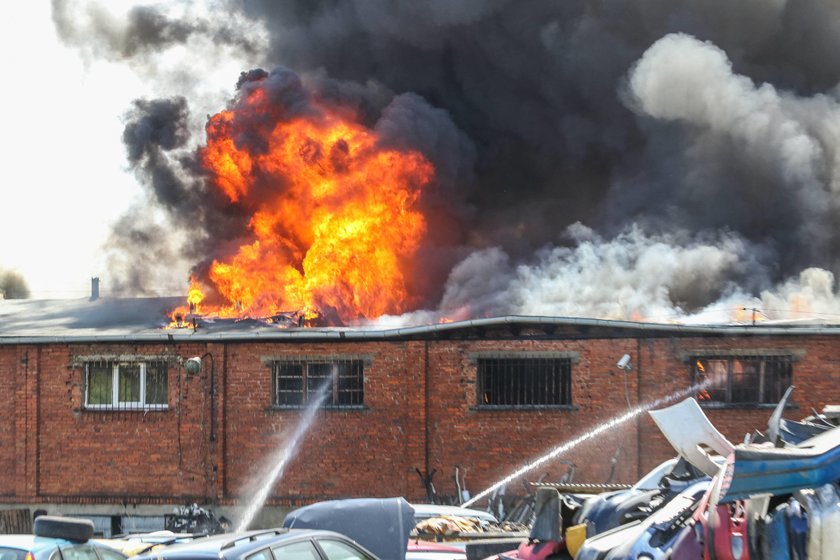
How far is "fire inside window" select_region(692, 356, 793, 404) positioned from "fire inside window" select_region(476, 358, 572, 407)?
2.16m

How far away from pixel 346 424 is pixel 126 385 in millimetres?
4046

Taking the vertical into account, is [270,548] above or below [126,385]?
below

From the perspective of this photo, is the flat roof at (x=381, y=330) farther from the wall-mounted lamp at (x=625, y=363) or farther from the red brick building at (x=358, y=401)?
the wall-mounted lamp at (x=625, y=363)

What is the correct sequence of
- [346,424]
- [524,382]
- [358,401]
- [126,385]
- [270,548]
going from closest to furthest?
[270,548]
[524,382]
[346,424]
[358,401]
[126,385]

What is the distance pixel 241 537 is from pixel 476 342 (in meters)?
11.5

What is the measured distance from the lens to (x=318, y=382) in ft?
65.9

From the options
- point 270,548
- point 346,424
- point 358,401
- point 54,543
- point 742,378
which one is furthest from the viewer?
point 358,401

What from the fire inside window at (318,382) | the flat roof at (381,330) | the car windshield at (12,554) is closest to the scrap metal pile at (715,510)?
the car windshield at (12,554)

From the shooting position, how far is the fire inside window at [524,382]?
1945 cm

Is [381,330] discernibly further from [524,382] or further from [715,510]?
[715,510]

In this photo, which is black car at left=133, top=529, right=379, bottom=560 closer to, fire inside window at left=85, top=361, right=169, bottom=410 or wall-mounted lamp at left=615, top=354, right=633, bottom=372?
wall-mounted lamp at left=615, top=354, right=633, bottom=372

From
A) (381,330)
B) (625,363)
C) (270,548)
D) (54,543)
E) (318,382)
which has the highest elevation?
(381,330)

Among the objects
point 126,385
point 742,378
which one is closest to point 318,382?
point 126,385

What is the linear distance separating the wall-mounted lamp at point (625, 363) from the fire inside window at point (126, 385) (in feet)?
25.6
